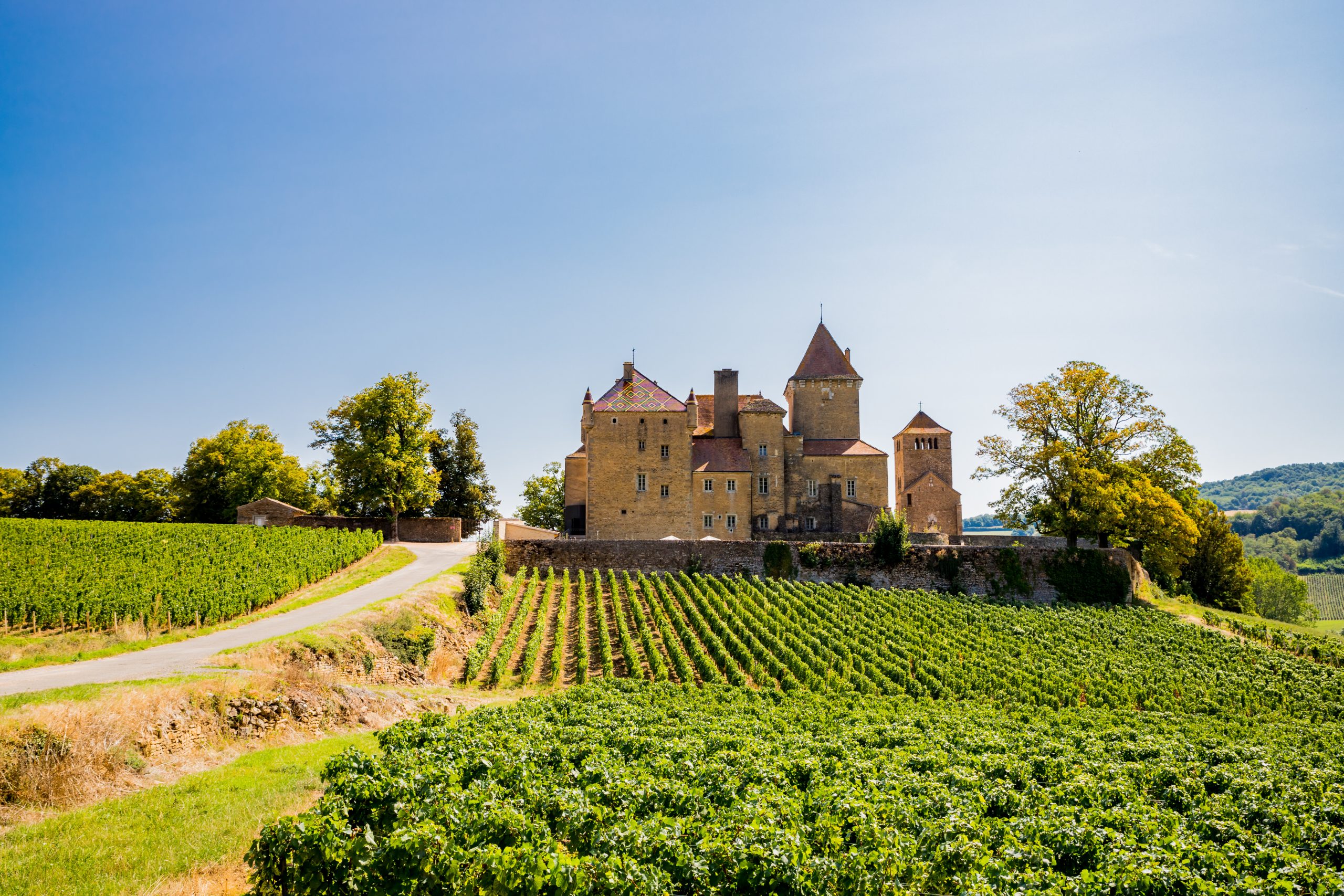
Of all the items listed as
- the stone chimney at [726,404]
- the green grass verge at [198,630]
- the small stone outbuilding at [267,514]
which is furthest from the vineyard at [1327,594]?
the small stone outbuilding at [267,514]

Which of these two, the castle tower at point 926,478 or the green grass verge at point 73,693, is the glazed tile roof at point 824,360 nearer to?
the castle tower at point 926,478

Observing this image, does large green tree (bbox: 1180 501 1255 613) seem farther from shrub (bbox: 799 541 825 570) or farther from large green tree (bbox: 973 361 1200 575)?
shrub (bbox: 799 541 825 570)

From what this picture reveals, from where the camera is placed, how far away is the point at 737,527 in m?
42.1

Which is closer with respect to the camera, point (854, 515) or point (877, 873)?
point (877, 873)

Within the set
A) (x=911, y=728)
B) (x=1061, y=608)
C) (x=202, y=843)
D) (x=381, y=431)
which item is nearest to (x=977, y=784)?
(x=911, y=728)

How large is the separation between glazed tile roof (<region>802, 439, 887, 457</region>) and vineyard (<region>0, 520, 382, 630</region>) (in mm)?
25691

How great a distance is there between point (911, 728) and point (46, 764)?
14.1 metres

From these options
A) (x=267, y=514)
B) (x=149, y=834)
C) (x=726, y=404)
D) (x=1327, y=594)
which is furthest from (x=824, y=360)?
(x=1327, y=594)

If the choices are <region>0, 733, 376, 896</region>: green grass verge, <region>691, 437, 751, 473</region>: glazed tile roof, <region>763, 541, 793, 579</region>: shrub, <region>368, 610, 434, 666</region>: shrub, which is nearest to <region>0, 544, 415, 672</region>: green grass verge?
<region>368, 610, 434, 666</region>: shrub

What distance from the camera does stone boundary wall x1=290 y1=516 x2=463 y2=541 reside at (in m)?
38.6

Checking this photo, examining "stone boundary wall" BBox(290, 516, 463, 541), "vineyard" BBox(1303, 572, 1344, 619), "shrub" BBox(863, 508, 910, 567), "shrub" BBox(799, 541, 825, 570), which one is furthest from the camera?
"vineyard" BBox(1303, 572, 1344, 619)

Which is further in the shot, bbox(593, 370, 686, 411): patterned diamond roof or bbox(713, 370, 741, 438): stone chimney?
bbox(713, 370, 741, 438): stone chimney

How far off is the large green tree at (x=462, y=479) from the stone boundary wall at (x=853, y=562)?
1583 centimetres

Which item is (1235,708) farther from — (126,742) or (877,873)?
(126,742)
